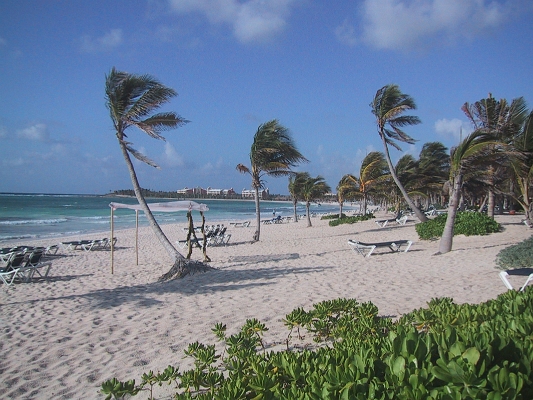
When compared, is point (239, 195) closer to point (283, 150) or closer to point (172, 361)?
point (283, 150)

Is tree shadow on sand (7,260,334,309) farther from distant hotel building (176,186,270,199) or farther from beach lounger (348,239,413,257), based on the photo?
distant hotel building (176,186,270,199)

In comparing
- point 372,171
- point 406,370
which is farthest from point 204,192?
point 406,370

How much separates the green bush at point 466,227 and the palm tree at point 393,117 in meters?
1.67

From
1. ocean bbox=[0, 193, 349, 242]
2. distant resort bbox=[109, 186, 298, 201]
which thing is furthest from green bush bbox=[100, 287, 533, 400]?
distant resort bbox=[109, 186, 298, 201]

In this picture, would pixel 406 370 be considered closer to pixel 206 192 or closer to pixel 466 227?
pixel 466 227

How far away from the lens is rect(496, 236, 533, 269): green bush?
Result: 7.30 meters

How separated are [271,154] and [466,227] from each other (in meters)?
8.22

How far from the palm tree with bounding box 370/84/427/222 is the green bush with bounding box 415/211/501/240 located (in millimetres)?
1670

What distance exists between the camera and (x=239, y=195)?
578 ft

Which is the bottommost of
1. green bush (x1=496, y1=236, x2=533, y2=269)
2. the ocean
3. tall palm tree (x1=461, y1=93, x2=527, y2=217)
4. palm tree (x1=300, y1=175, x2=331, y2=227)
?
the ocean

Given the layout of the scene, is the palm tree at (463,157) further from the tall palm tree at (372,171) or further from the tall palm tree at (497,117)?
the tall palm tree at (372,171)

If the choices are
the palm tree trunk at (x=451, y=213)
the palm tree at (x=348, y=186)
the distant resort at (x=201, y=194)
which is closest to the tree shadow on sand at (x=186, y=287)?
the palm tree trunk at (x=451, y=213)

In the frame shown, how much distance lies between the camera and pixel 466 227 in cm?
1341

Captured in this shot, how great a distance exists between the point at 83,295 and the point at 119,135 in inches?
159
